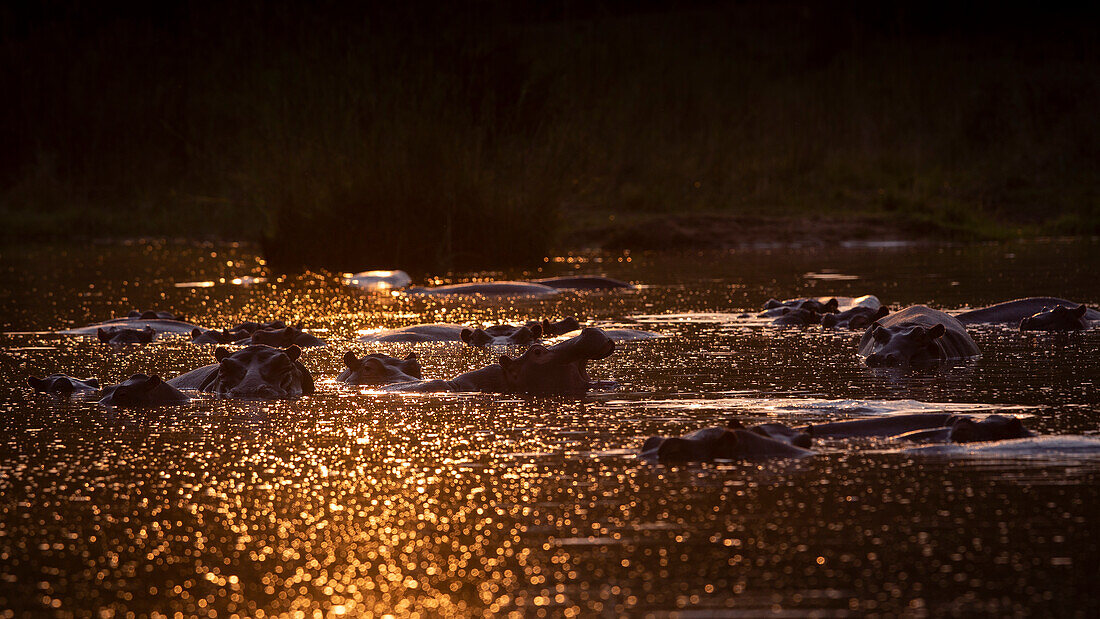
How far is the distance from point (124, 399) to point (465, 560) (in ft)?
14.1

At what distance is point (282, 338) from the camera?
11.6 m

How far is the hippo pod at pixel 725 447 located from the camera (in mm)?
6602

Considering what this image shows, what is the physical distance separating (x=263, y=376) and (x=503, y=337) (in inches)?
125

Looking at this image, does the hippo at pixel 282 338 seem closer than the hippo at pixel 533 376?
No

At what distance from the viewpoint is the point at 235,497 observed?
6.20 meters

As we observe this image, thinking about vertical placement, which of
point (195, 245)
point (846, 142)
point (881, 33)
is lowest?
point (195, 245)

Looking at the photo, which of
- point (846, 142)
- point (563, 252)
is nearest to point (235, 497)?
point (563, 252)

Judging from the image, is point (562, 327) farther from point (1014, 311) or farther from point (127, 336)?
point (1014, 311)

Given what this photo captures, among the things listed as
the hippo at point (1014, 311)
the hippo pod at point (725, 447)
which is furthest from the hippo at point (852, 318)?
the hippo pod at point (725, 447)

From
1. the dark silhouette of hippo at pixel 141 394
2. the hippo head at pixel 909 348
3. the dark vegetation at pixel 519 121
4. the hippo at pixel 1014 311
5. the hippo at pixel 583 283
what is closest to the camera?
the dark silhouette of hippo at pixel 141 394

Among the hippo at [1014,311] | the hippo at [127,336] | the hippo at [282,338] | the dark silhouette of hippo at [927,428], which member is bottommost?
the hippo at [127,336]

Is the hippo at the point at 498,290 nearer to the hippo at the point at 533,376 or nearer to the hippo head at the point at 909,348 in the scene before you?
the hippo head at the point at 909,348

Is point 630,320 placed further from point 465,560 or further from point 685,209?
point 685,209

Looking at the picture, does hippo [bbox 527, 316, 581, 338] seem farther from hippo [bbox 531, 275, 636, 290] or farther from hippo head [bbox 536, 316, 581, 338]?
hippo [bbox 531, 275, 636, 290]
